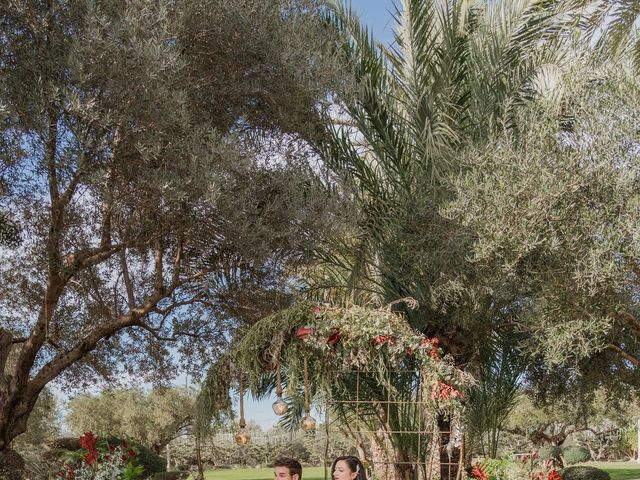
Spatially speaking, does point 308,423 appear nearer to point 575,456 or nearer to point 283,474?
point 283,474

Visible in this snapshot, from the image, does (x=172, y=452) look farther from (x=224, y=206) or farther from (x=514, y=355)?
(x=224, y=206)

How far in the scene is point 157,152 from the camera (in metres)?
11.3

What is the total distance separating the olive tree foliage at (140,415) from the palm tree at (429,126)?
25686 millimetres

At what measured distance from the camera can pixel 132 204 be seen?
12.9 metres

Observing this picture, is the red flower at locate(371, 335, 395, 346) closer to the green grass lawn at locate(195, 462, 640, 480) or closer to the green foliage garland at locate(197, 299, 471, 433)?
the green foliage garland at locate(197, 299, 471, 433)

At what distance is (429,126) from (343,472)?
26.6 feet

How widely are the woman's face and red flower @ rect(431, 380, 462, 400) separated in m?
2.58

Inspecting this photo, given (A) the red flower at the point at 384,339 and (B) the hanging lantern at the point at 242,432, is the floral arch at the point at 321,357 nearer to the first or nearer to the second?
(A) the red flower at the point at 384,339

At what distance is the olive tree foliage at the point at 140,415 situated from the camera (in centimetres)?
3950

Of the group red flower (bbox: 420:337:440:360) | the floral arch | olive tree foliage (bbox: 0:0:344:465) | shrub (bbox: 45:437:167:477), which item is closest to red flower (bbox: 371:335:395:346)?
the floral arch

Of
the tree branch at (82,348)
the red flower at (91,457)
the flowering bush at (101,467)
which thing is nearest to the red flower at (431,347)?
the flowering bush at (101,467)

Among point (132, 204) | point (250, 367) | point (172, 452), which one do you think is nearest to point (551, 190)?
point (250, 367)

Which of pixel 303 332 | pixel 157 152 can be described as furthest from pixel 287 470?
pixel 157 152

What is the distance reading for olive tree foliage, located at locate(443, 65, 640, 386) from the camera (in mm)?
11508
